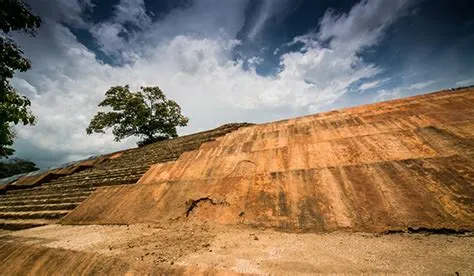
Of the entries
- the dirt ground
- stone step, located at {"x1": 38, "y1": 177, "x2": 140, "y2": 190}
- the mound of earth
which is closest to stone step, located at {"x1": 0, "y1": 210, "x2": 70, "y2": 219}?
the mound of earth

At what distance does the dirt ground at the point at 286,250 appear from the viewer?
5.50 feet

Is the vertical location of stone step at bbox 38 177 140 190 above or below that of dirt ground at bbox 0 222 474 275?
above

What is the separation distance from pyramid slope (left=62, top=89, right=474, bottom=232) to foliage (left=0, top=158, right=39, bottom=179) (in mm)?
28623

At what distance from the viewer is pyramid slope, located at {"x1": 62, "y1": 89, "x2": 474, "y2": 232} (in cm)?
244

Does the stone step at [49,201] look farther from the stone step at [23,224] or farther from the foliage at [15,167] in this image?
the foliage at [15,167]

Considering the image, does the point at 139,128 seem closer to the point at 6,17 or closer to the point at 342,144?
the point at 6,17

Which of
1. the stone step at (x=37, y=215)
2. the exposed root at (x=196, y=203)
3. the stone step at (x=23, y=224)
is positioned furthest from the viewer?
the stone step at (x=37, y=215)

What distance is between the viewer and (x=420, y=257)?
177 cm

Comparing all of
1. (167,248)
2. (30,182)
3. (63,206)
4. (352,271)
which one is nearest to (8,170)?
(30,182)

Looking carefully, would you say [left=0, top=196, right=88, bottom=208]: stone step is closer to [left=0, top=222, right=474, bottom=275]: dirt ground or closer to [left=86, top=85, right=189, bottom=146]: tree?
[left=0, top=222, right=474, bottom=275]: dirt ground

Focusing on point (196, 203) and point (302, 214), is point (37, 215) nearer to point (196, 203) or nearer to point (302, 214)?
point (196, 203)

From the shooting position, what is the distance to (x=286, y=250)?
210cm

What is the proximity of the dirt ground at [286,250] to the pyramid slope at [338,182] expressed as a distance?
0.71 feet

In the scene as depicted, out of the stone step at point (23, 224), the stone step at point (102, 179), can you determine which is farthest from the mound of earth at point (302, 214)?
the stone step at point (102, 179)
